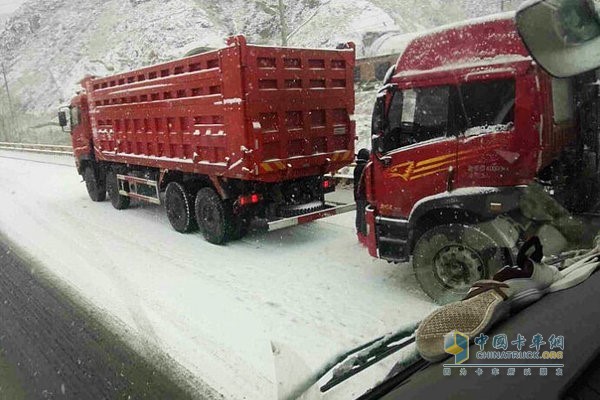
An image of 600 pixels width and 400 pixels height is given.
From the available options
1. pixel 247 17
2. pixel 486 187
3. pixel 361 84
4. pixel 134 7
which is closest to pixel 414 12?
pixel 247 17

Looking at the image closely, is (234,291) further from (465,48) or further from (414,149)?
(465,48)

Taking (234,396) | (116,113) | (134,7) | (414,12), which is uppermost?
(134,7)

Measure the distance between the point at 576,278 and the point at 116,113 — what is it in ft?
30.1

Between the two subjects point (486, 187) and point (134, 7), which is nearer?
point (486, 187)

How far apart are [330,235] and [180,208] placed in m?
2.62

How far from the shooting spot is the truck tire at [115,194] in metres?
10.1

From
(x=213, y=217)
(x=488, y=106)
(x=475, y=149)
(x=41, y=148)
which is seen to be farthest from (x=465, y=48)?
(x=41, y=148)

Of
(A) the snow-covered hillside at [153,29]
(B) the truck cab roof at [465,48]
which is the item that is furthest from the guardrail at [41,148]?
(B) the truck cab roof at [465,48]

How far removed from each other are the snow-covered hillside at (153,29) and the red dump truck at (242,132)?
26069 millimetres

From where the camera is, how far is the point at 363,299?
4746 millimetres

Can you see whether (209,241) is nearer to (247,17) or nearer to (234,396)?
(234,396)

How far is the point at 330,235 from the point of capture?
718cm

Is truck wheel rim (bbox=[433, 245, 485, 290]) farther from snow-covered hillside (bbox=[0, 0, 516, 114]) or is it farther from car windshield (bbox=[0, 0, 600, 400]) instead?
snow-covered hillside (bbox=[0, 0, 516, 114])

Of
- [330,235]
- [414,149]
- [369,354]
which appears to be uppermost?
[414,149]
